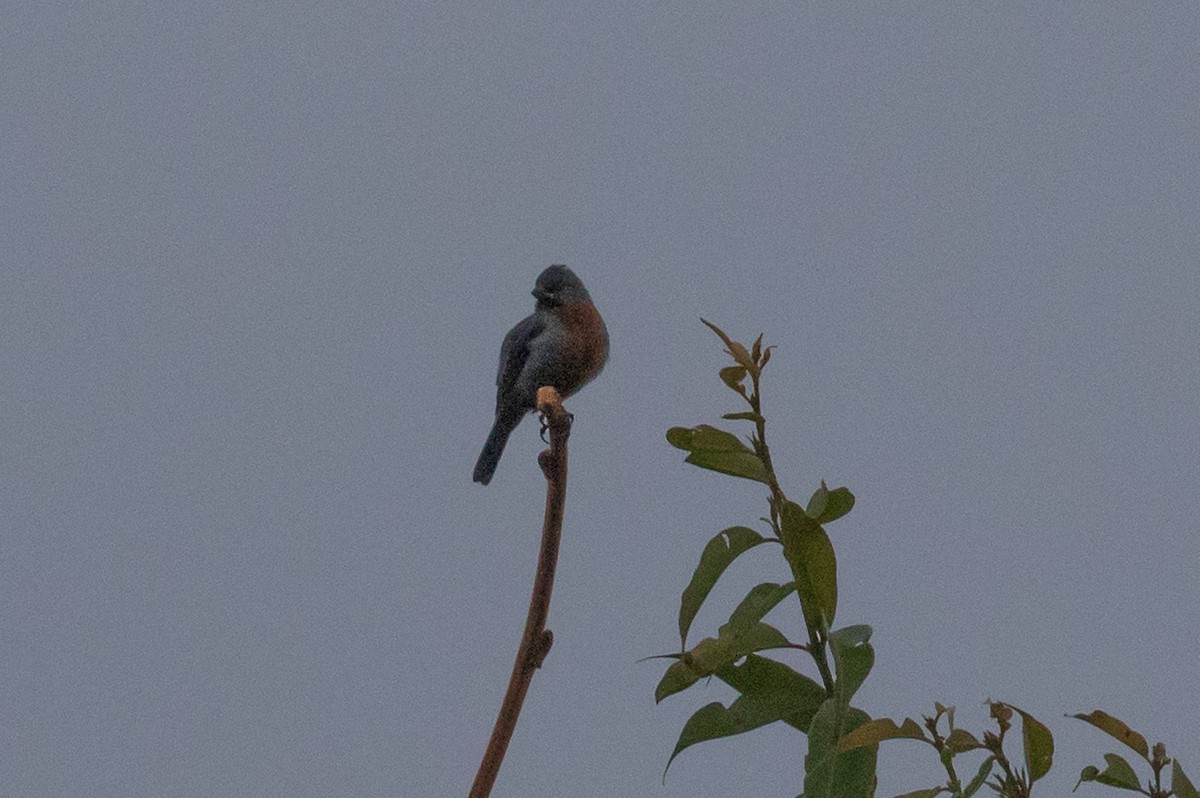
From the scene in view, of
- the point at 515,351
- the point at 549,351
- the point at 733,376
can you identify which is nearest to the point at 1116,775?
the point at 733,376

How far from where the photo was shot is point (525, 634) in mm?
927

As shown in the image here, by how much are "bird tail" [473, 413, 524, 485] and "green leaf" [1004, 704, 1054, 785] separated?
3.57 metres

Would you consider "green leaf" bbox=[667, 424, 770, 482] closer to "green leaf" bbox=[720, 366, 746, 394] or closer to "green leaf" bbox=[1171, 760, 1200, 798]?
"green leaf" bbox=[720, 366, 746, 394]

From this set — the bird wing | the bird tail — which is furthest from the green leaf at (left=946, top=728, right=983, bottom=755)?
the bird tail

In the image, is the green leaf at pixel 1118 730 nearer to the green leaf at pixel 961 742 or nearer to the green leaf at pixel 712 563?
the green leaf at pixel 961 742

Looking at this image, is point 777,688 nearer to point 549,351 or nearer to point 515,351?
point 549,351

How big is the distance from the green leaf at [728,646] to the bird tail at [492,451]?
3470 mm

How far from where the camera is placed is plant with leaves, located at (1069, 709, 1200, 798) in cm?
103

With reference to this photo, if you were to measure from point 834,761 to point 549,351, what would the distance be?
2967 mm

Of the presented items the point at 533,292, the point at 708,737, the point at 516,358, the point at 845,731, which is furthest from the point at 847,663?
the point at 533,292

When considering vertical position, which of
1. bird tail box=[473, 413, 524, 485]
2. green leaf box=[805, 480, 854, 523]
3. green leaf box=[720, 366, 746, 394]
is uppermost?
bird tail box=[473, 413, 524, 485]

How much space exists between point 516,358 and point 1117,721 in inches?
124

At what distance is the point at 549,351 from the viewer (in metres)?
3.95

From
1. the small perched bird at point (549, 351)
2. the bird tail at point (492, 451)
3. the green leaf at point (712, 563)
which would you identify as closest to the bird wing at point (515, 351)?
the small perched bird at point (549, 351)
